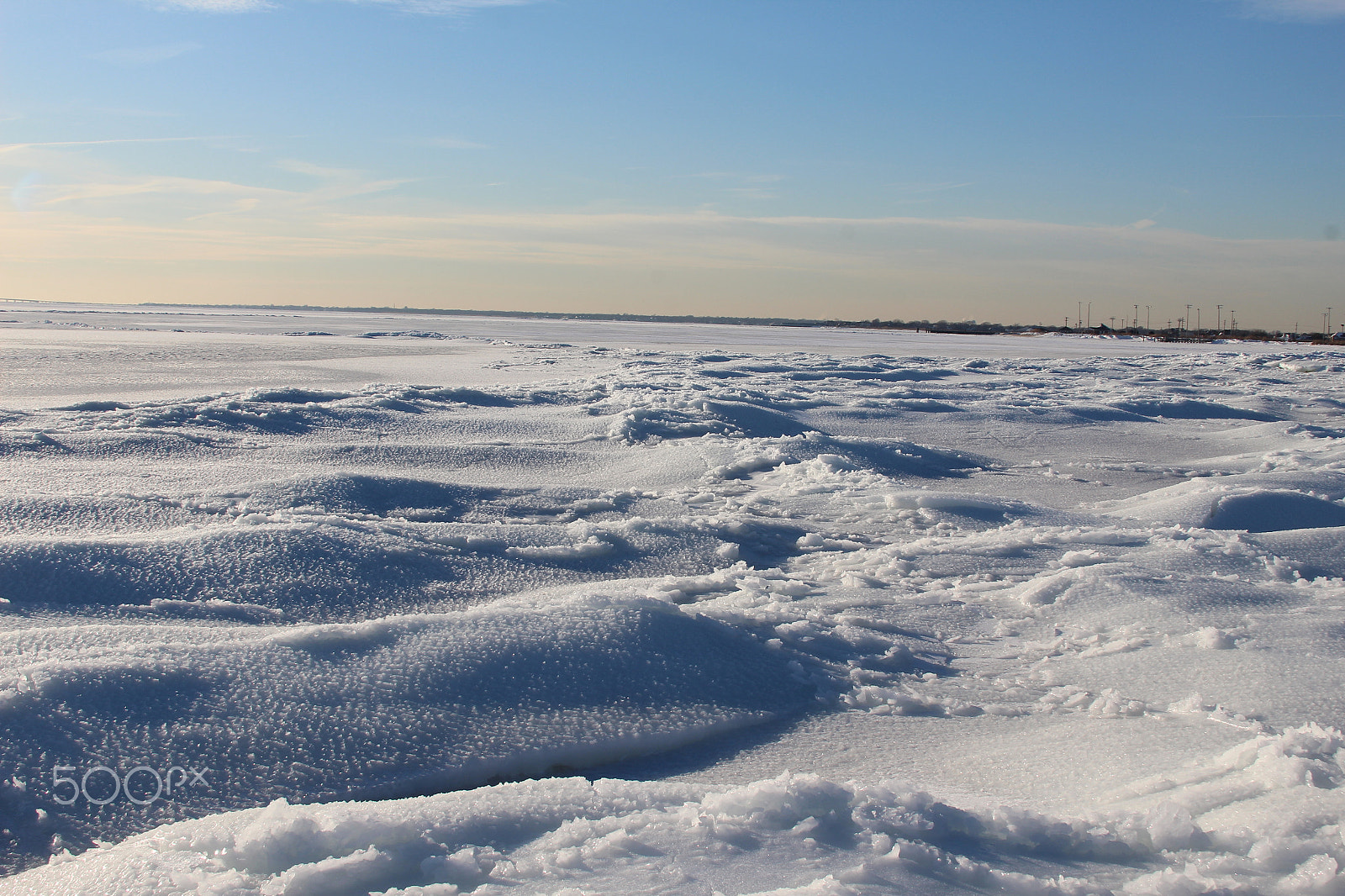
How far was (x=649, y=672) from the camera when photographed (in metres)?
2.61

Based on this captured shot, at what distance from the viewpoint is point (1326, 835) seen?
1.62 m

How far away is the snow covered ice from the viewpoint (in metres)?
1.61

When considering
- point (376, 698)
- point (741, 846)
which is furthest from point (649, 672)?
point (741, 846)

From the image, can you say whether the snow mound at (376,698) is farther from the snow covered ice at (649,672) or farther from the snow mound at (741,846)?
the snow mound at (741,846)

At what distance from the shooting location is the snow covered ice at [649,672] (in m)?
1.61

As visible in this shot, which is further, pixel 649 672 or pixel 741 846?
pixel 649 672

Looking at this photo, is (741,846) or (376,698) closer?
(741,846)

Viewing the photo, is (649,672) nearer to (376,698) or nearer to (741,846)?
(376,698)

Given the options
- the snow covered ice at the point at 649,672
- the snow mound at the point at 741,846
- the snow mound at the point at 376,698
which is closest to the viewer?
the snow mound at the point at 741,846

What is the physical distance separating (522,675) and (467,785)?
43 cm

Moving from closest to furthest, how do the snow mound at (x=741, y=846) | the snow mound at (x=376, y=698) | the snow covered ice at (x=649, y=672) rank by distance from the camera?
the snow mound at (x=741, y=846) → the snow covered ice at (x=649, y=672) → the snow mound at (x=376, y=698)

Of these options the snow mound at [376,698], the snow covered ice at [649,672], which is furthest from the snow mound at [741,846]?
the snow mound at [376,698]

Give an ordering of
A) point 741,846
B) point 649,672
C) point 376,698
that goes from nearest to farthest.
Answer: point 741,846 → point 376,698 → point 649,672

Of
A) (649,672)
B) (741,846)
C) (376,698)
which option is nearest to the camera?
(741,846)
